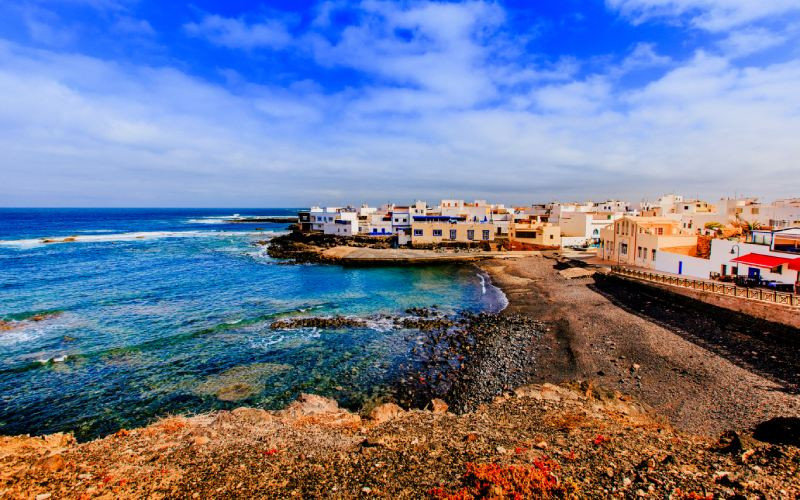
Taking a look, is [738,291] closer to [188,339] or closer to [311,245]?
[188,339]

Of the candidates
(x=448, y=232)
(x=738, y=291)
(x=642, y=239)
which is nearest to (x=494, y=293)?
(x=642, y=239)

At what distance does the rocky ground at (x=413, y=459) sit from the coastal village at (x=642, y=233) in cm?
2181

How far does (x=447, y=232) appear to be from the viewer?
71.1 metres

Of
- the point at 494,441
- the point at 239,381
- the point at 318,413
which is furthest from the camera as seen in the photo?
the point at 239,381

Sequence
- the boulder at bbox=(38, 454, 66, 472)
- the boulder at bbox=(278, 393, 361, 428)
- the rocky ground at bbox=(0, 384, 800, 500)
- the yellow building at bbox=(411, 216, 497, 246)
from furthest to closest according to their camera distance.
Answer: the yellow building at bbox=(411, 216, 497, 246)
the boulder at bbox=(278, 393, 361, 428)
the boulder at bbox=(38, 454, 66, 472)
the rocky ground at bbox=(0, 384, 800, 500)

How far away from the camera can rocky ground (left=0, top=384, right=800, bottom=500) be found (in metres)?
9.37

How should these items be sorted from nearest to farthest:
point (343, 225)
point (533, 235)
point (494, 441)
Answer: point (494, 441), point (533, 235), point (343, 225)

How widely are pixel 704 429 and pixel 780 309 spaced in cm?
1424

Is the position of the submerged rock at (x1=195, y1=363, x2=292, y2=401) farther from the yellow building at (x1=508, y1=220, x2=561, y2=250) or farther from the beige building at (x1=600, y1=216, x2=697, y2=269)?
the yellow building at (x1=508, y1=220, x2=561, y2=250)

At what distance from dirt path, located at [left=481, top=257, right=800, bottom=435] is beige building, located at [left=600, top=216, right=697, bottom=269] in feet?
32.6

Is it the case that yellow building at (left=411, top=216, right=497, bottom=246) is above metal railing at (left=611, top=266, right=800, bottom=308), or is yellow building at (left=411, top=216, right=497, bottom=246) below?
above

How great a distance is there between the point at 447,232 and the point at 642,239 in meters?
35.9

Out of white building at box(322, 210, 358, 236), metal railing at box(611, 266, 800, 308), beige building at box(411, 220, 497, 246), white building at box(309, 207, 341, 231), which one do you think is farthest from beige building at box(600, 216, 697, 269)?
white building at box(309, 207, 341, 231)

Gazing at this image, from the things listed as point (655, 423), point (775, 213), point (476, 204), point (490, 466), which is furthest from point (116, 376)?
point (476, 204)
